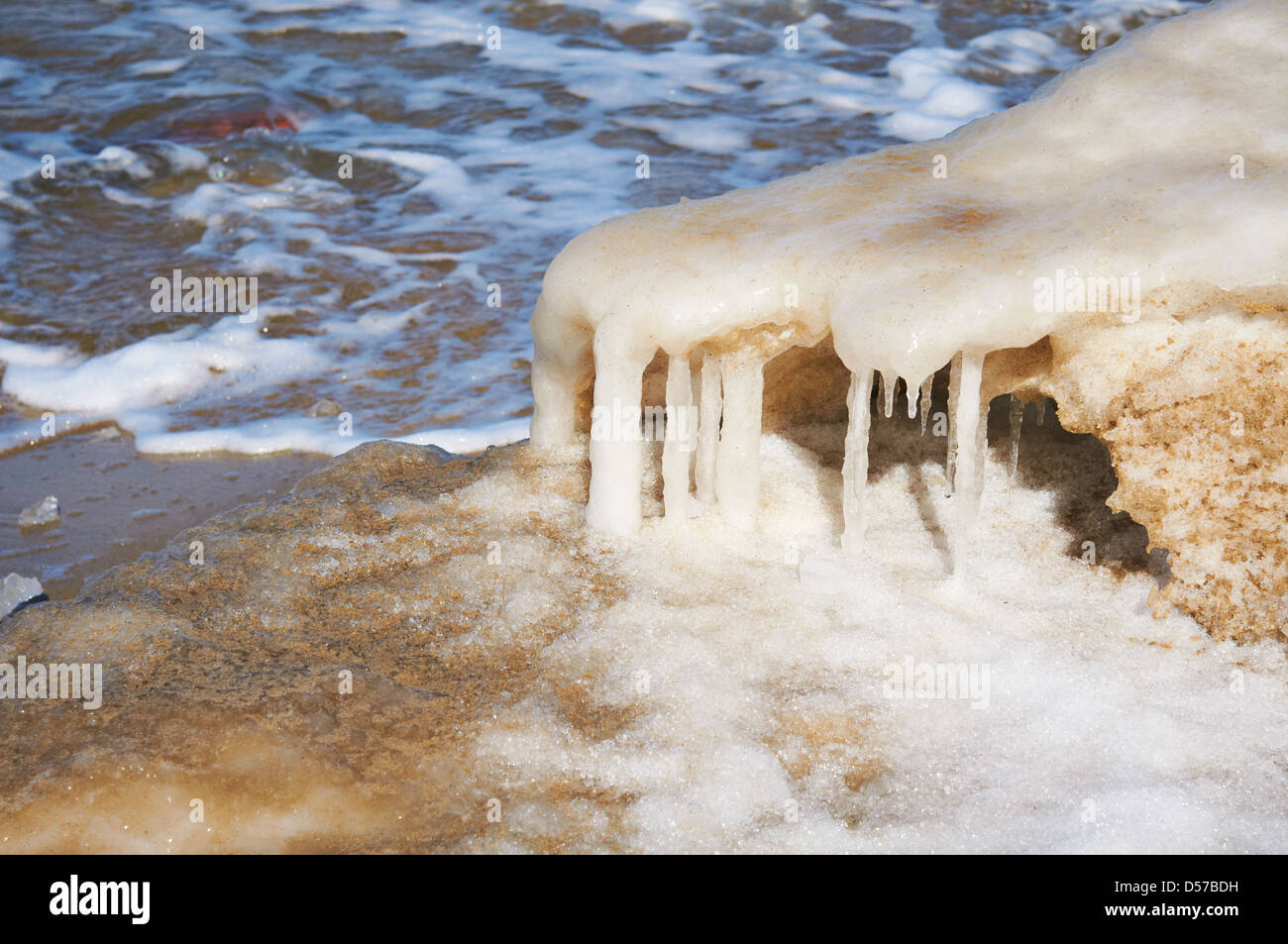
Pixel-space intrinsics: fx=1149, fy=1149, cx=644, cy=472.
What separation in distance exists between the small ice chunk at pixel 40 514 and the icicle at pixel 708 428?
2.61 meters

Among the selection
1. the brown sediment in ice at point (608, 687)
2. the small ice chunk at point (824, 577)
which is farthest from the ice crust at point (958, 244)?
the brown sediment in ice at point (608, 687)

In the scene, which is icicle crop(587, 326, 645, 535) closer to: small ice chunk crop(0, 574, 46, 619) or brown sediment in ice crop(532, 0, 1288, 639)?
brown sediment in ice crop(532, 0, 1288, 639)

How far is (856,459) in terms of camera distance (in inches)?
128

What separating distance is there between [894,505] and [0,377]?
4.62m

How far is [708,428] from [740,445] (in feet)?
0.41

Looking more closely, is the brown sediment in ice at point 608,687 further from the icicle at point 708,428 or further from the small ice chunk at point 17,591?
the small ice chunk at point 17,591

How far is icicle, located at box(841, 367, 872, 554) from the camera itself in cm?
316

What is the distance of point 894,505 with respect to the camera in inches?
149

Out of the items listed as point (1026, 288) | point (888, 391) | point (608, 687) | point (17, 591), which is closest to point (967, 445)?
point (888, 391)

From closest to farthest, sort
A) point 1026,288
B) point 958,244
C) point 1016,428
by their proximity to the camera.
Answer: point 1026,288 → point 958,244 → point 1016,428

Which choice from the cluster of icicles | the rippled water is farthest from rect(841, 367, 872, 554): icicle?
the rippled water

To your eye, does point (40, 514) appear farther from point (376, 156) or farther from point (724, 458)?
point (376, 156)
